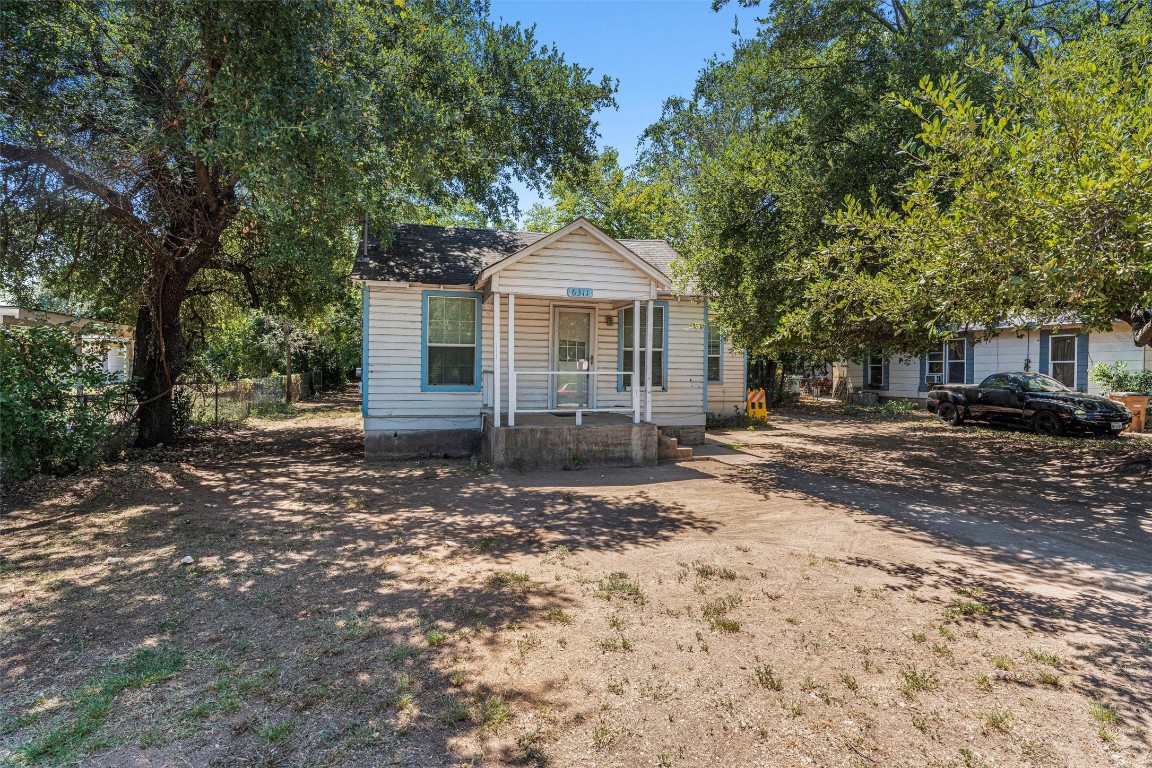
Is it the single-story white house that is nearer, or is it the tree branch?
the tree branch

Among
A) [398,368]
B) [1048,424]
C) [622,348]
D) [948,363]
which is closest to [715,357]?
[622,348]

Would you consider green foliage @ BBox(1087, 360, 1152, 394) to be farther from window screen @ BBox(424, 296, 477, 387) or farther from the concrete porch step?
window screen @ BBox(424, 296, 477, 387)

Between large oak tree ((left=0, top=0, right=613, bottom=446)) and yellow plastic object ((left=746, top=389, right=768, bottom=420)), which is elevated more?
large oak tree ((left=0, top=0, right=613, bottom=446))

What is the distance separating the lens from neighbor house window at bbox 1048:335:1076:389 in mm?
17109

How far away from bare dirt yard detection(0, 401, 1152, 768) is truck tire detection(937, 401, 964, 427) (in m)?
8.81

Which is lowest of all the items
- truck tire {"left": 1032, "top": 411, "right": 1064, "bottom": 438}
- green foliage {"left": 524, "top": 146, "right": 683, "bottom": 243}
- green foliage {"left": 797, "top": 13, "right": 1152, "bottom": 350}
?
truck tire {"left": 1032, "top": 411, "right": 1064, "bottom": 438}

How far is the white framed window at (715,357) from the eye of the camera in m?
15.3

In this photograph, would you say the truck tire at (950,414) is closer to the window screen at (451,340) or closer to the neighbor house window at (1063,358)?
the neighbor house window at (1063,358)

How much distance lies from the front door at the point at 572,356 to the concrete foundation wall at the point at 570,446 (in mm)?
2043

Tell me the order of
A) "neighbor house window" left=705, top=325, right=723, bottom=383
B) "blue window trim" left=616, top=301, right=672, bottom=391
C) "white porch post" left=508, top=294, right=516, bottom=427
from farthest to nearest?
"neighbor house window" left=705, top=325, right=723, bottom=383, "blue window trim" left=616, top=301, right=672, bottom=391, "white porch post" left=508, top=294, right=516, bottom=427

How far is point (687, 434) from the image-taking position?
1249cm

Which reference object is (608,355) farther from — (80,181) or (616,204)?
(616,204)

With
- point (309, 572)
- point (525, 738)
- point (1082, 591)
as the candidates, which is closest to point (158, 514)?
point (309, 572)

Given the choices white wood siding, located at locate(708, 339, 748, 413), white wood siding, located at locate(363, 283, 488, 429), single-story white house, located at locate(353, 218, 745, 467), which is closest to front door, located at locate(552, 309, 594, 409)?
single-story white house, located at locate(353, 218, 745, 467)
